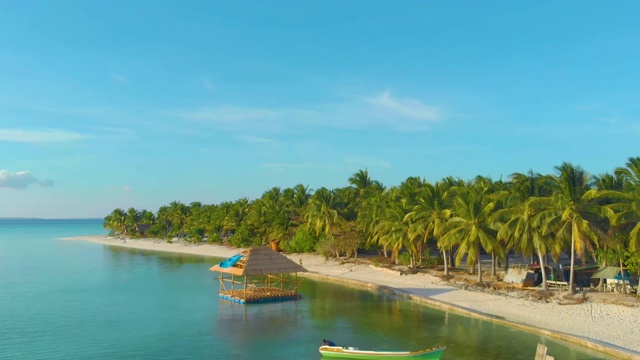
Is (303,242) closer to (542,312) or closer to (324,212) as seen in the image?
(324,212)

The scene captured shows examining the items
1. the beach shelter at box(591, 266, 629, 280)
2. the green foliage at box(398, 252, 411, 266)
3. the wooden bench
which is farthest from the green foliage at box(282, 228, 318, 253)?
the beach shelter at box(591, 266, 629, 280)

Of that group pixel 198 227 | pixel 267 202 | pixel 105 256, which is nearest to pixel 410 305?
pixel 267 202

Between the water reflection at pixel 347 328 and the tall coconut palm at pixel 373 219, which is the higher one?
the tall coconut palm at pixel 373 219

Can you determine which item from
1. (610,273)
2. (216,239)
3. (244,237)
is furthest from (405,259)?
(216,239)

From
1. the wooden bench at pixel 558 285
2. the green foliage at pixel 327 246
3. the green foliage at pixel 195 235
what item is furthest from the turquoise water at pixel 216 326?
the green foliage at pixel 195 235

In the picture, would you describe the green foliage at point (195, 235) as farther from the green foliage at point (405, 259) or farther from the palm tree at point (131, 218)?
the green foliage at point (405, 259)

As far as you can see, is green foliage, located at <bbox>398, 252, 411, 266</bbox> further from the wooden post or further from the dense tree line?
the wooden post

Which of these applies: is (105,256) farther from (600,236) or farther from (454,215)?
(600,236)
